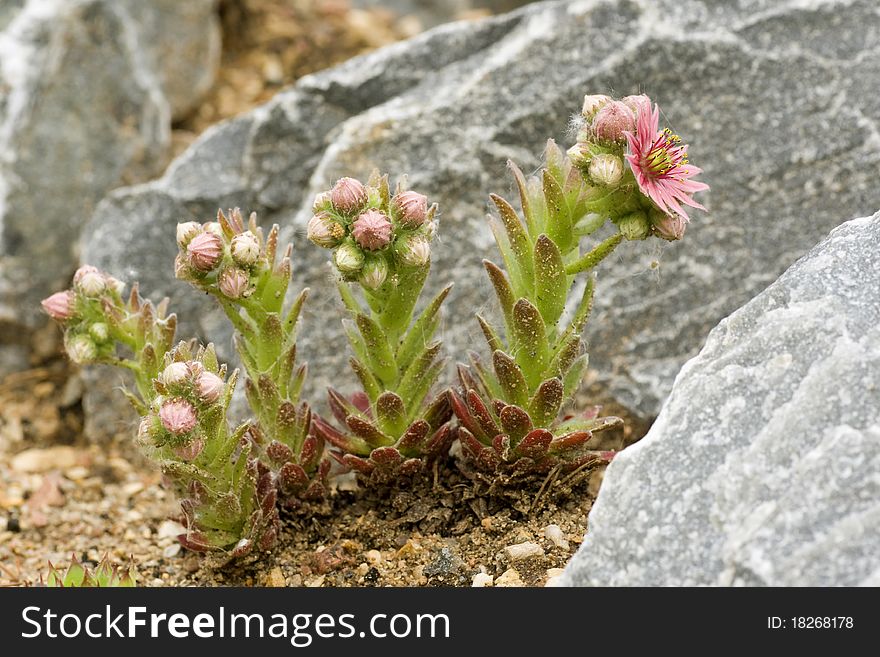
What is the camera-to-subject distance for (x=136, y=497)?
397cm

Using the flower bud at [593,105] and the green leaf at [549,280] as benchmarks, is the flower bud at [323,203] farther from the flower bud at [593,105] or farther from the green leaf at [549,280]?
the flower bud at [593,105]

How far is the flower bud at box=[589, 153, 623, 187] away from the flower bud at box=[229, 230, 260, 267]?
0.92 meters

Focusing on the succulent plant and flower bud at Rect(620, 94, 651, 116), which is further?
the succulent plant

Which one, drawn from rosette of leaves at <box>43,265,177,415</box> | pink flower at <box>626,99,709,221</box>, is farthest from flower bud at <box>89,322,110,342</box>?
pink flower at <box>626,99,709,221</box>

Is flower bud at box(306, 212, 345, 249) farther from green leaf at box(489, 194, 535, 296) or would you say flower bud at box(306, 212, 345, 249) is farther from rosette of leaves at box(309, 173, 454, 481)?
green leaf at box(489, 194, 535, 296)

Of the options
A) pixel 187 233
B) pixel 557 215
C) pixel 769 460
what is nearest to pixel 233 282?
pixel 187 233

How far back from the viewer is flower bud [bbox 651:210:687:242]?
261 centimetres

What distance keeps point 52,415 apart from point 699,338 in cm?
277

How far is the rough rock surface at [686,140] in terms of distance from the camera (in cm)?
383

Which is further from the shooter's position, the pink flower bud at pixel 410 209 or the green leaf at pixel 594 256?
the green leaf at pixel 594 256

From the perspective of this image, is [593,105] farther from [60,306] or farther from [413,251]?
[60,306]

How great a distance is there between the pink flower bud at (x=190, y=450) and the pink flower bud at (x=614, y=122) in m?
1.31

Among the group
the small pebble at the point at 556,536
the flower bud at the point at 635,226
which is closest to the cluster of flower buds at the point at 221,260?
the flower bud at the point at 635,226
